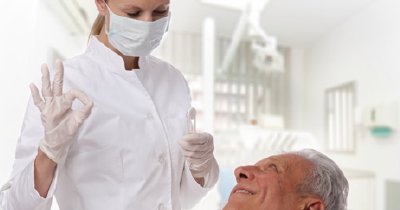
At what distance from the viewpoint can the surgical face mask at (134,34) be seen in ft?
3.19

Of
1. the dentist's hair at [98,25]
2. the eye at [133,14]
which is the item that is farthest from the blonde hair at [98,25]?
the eye at [133,14]

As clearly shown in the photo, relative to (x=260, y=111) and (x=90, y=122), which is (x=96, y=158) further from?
(x=260, y=111)

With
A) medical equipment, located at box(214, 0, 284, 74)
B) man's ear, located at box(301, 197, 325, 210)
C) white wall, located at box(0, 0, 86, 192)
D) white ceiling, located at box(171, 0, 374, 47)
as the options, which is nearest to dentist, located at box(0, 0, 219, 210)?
man's ear, located at box(301, 197, 325, 210)

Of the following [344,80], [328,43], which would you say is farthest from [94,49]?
[328,43]

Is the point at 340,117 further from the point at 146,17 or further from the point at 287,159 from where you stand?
the point at 146,17

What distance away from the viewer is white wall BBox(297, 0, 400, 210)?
125 inches

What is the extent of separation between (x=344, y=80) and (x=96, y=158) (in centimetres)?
358

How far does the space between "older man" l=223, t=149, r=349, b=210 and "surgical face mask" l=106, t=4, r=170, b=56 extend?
477 mm

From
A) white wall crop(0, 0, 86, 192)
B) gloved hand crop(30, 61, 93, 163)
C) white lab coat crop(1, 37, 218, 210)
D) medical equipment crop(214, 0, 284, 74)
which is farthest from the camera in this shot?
medical equipment crop(214, 0, 284, 74)

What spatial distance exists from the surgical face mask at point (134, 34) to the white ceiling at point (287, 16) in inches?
111

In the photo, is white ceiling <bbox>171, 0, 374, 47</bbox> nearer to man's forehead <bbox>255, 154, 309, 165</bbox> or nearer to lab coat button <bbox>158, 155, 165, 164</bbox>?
man's forehead <bbox>255, 154, 309, 165</bbox>

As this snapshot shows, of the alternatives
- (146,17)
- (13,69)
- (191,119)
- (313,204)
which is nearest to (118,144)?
(191,119)

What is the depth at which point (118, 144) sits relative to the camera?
0.97 metres

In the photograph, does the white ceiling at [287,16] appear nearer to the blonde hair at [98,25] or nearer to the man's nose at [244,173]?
the blonde hair at [98,25]
